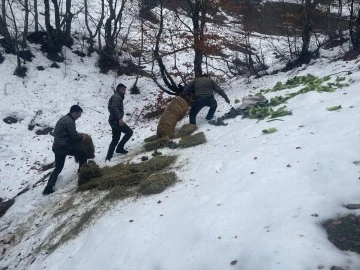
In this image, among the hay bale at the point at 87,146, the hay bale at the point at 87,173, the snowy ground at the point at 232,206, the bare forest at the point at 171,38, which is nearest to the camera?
the snowy ground at the point at 232,206

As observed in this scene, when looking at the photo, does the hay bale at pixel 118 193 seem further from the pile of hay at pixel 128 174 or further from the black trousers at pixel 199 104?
the black trousers at pixel 199 104

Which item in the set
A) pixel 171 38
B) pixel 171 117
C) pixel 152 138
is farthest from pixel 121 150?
pixel 171 38

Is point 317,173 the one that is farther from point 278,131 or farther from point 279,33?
point 279,33

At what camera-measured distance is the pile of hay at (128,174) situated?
21.8ft

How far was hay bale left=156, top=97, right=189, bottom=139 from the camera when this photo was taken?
8914 mm

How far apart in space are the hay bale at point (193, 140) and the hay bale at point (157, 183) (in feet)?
5.35

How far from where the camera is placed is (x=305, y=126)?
251 inches

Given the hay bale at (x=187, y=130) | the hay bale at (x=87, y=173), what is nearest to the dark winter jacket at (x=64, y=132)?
the hay bale at (x=87, y=173)

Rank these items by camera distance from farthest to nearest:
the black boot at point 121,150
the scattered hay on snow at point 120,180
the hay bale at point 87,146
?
the black boot at point 121,150 → the hay bale at point 87,146 → the scattered hay on snow at point 120,180

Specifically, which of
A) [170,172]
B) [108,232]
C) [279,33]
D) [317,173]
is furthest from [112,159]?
[279,33]

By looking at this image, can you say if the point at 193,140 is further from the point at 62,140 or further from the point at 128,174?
the point at 62,140

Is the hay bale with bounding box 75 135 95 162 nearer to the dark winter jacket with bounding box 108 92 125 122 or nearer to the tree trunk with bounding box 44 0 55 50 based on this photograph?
the dark winter jacket with bounding box 108 92 125 122

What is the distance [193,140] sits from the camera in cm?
782

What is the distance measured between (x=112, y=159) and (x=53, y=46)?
8920 mm
